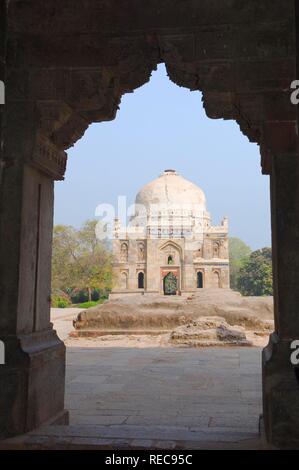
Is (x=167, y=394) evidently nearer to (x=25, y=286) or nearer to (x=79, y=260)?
(x=25, y=286)

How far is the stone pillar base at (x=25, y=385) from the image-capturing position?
334cm

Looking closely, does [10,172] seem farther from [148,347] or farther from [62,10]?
[148,347]

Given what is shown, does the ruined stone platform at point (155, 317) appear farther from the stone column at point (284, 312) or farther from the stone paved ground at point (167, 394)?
the stone column at point (284, 312)

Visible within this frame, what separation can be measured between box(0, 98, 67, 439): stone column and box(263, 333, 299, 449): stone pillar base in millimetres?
1677

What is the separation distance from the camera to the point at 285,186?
3350 mm

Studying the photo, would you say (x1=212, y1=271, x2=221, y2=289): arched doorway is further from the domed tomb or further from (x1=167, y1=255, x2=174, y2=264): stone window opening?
(x1=167, y1=255, x2=174, y2=264): stone window opening

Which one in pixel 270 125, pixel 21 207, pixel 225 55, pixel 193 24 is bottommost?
pixel 21 207

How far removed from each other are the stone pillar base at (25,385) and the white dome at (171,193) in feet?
150

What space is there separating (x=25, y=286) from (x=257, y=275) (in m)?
49.4

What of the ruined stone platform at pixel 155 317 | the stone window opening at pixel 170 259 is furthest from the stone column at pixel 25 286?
the stone window opening at pixel 170 259

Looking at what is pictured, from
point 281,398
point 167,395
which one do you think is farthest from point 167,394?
point 281,398

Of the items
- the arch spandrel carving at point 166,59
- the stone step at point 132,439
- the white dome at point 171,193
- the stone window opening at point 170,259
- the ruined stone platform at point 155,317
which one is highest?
the white dome at point 171,193

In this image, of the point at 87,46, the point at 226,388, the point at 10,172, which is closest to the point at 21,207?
the point at 10,172
